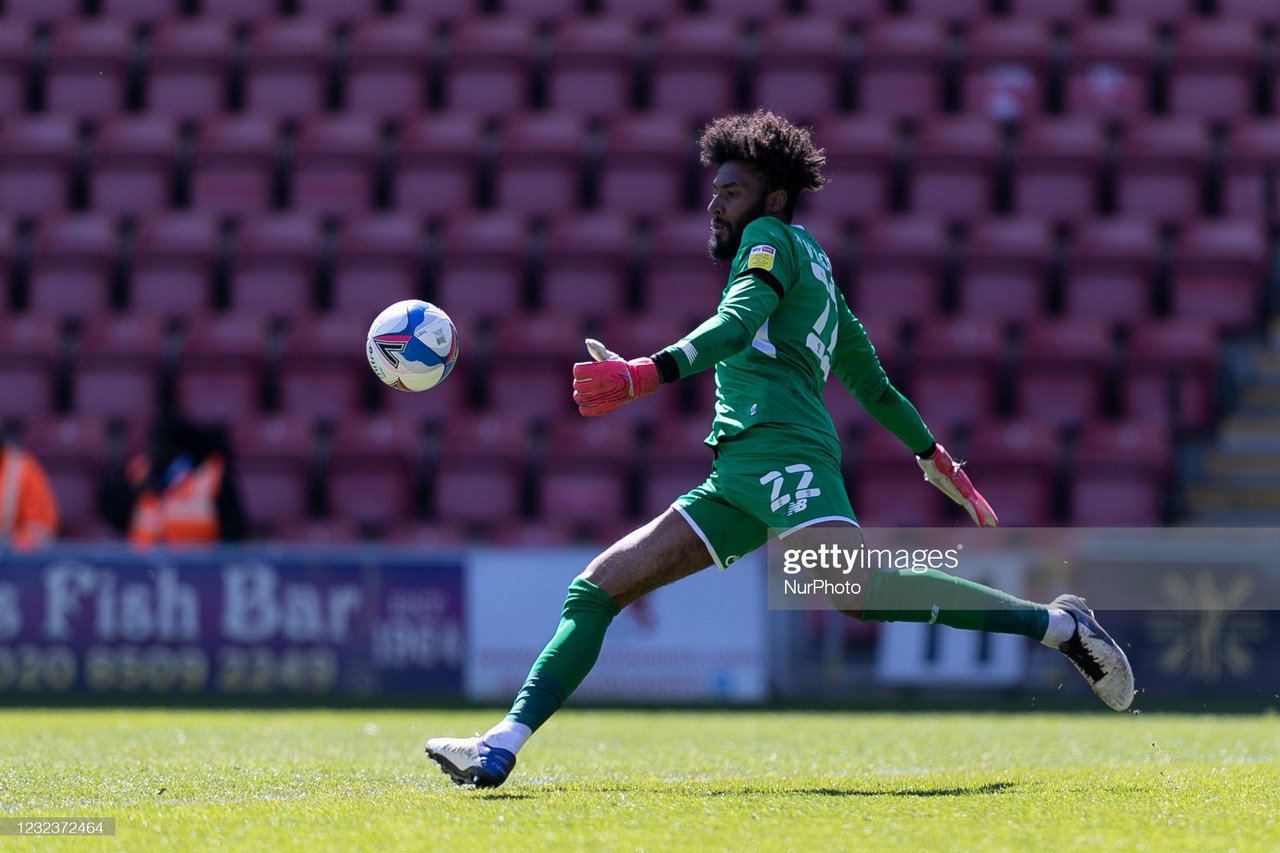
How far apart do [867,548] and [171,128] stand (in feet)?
37.1

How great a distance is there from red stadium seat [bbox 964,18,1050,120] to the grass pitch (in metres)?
7.79

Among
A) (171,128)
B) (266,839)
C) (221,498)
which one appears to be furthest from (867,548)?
(171,128)

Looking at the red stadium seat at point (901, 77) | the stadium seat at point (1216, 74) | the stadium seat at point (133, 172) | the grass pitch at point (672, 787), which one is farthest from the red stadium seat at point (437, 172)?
the grass pitch at point (672, 787)

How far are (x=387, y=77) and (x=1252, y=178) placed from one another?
7432mm

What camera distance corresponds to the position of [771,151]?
547cm

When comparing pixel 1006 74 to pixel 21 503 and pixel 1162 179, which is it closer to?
pixel 1162 179

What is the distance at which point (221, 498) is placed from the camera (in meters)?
11.3

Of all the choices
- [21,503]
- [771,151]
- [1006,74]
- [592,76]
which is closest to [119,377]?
[21,503]

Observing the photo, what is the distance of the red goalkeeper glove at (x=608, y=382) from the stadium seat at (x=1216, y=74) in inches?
452

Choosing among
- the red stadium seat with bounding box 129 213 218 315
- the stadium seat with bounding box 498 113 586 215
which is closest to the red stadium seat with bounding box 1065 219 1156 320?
the stadium seat with bounding box 498 113 586 215

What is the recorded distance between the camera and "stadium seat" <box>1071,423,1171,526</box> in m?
12.0

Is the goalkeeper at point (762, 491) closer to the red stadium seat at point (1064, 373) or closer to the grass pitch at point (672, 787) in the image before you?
the grass pitch at point (672, 787)

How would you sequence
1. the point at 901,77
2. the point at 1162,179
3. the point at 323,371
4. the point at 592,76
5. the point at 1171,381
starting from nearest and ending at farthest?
1. the point at 1171,381
2. the point at 323,371
3. the point at 1162,179
4. the point at 901,77
5. the point at 592,76

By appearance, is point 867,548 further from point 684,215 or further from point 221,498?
point 684,215
